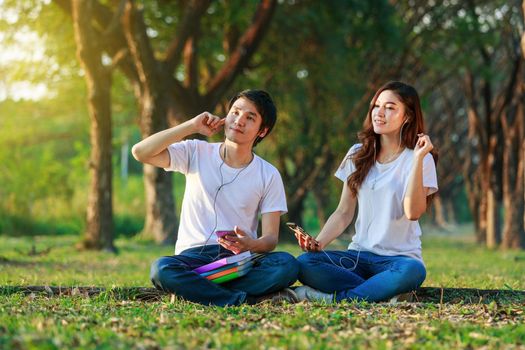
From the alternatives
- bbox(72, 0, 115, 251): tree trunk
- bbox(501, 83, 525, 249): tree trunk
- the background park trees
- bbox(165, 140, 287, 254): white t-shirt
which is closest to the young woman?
bbox(165, 140, 287, 254): white t-shirt

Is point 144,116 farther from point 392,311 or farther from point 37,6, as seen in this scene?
point 392,311

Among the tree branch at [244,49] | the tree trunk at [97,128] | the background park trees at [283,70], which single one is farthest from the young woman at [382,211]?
the tree branch at [244,49]

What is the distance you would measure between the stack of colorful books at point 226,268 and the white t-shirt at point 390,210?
37.9 inches

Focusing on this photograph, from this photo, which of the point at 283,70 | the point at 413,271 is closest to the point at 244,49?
the point at 283,70

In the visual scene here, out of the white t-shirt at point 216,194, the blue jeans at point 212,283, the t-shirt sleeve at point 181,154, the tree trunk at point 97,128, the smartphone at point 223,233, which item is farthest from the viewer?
the tree trunk at point 97,128

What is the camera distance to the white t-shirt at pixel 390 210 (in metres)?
6.39

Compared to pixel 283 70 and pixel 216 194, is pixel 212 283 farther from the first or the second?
pixel 283 70

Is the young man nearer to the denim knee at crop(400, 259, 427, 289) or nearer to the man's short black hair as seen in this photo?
the man's short black hair

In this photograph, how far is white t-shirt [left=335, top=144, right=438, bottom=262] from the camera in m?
6.39

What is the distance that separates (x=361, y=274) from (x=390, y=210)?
0.51 m

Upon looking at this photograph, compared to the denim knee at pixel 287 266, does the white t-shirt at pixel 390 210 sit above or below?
above

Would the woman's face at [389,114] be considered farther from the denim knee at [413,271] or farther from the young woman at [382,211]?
the denim knee at [413,271]

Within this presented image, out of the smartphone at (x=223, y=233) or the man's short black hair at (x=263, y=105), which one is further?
the man's short black hair at (x=263, y=105)

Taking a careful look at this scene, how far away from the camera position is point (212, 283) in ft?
19.6
